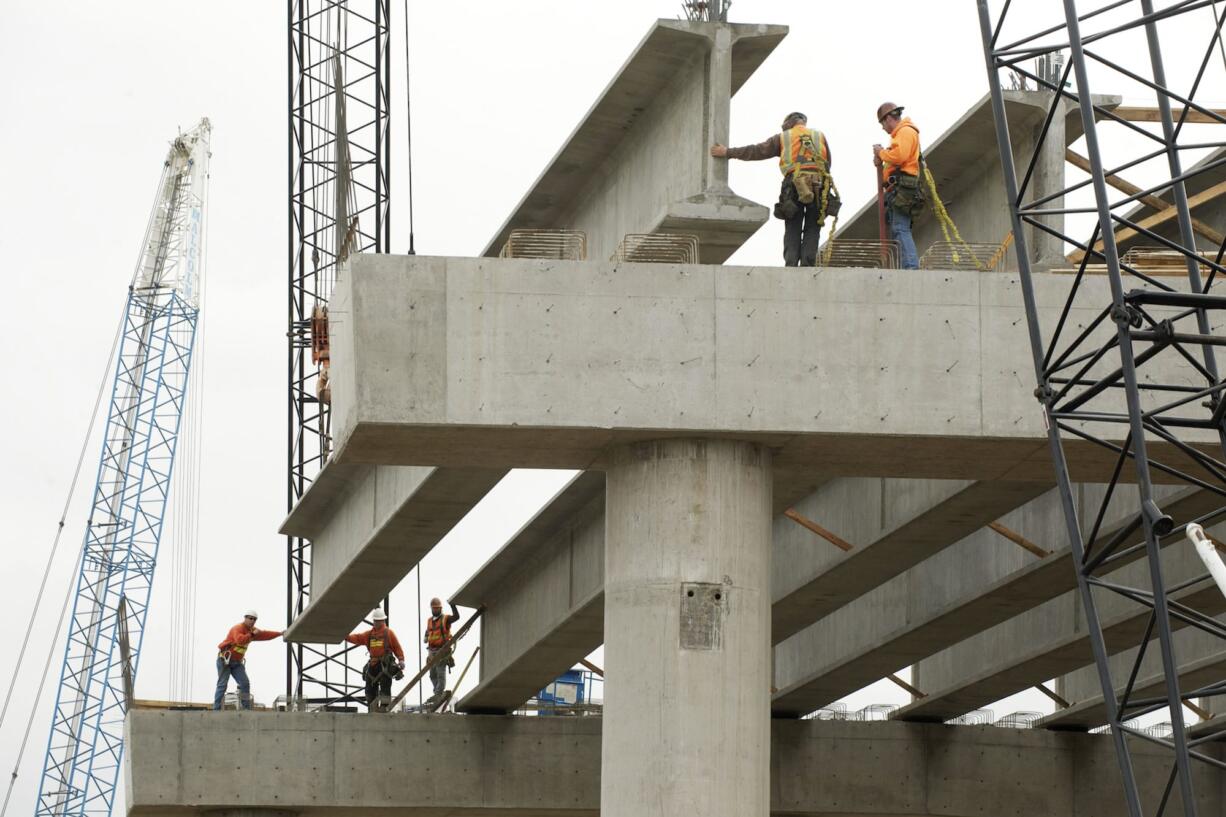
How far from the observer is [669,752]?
18.8 metres

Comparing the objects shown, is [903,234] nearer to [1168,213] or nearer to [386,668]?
[1168,213]

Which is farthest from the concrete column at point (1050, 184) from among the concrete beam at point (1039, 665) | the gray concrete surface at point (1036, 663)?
the concrete beam at point (1039, 665)

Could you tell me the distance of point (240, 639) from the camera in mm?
33188

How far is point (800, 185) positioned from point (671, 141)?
1418mm

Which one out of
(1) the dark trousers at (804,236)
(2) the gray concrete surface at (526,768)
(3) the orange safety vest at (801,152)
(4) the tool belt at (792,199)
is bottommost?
(2) the gray concrete surface at (526,768)

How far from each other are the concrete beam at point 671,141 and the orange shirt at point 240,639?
1223 cm

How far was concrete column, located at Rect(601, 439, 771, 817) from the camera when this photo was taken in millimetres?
18781

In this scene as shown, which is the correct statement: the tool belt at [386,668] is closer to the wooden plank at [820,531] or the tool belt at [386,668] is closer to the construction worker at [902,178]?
the wooden plank at [820,531]

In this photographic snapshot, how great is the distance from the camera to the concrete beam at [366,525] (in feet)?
77.8

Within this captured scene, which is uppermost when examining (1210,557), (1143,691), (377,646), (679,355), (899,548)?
(679,355)

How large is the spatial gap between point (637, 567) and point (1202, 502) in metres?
7.27

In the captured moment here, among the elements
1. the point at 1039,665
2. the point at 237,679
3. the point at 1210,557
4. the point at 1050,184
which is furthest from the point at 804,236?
the point at 237,679

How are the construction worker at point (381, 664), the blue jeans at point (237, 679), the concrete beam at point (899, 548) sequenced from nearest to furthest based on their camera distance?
1. the concrete beam at point (899, 548)
2. the blue jeans at point (237, 679)
3. the construction worker at point (381, 664)

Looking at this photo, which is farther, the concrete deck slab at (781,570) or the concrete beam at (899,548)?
the concrete deck slab at (781,570)
